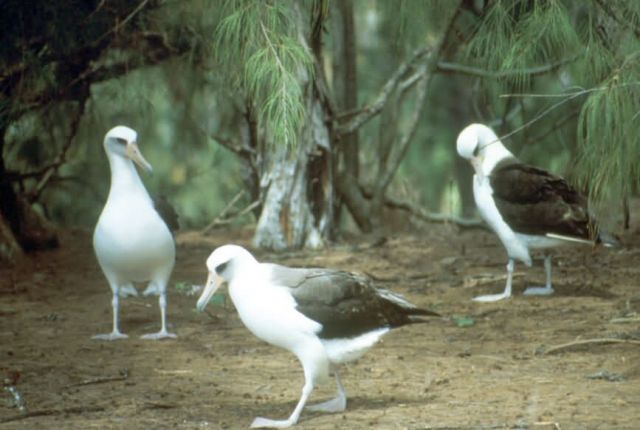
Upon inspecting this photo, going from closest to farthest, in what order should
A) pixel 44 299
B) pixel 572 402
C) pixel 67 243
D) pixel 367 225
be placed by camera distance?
pixel 572 402 < pixel 44 299 < pixel 67 243 < pixel 367 225

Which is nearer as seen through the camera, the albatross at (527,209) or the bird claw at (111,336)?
the bird claw at (111,336)

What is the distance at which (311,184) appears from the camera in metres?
9.14

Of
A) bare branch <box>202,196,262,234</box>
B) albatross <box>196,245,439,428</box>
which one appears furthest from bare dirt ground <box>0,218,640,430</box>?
bare branch <box>202,196,262,234</box>

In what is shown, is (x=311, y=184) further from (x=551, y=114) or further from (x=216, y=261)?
(x=216, y=261)

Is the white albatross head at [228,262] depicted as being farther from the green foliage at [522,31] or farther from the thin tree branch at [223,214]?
the thin tree branch at [223,214]

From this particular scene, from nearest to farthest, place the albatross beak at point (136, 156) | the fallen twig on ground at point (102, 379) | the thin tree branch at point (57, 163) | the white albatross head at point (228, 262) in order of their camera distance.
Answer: the white albatross head at point (228, 262)
the fallen twig on ground at point (102, 379)
the albatross beak at point (136, 156)
the thin tree branch at point (57, 163)

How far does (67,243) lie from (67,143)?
1099 mm

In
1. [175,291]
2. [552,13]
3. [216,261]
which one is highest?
[552,13]

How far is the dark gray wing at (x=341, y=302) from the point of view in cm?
477

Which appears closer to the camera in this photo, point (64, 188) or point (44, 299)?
point (44, 299)

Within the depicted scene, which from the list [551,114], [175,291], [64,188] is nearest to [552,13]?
[175,291]

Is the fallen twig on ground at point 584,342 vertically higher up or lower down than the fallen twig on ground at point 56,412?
lower down

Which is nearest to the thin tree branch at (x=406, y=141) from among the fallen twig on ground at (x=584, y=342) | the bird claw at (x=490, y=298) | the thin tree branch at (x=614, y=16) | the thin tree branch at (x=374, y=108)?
the thin tree branch at (x=374, y=108)

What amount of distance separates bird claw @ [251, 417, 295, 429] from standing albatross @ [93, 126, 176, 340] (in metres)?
1.91
